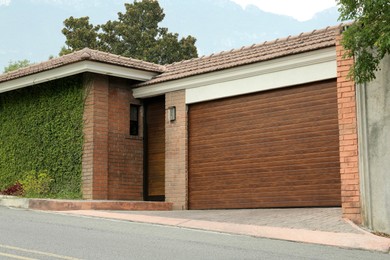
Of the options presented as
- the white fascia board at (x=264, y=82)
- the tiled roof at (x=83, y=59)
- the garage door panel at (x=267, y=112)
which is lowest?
the garage door panel at (x=267, y=112)

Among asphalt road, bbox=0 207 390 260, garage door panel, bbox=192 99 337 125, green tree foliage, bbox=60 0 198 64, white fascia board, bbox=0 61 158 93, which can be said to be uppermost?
green tree foliage, bbox=60 0 198 64

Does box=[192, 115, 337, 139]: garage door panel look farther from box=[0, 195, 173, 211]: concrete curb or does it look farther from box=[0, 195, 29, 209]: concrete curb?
box=[0, 195, 29, 209]: concrete curb

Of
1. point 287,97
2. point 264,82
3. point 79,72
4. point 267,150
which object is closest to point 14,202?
point 79,72

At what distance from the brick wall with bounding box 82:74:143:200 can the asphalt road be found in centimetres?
591

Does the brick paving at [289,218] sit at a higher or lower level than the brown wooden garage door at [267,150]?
lower

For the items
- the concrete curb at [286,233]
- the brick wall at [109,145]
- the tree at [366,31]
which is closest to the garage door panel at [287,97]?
the brick wall at [109,145]

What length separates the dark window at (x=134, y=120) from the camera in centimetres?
1959

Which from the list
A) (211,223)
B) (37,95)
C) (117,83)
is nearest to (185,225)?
(211,223)

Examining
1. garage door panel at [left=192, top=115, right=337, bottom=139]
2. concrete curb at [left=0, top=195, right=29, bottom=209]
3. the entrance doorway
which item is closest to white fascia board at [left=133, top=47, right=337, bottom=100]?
garage door panel at [left=192, top=115, right=337, bottom=139]

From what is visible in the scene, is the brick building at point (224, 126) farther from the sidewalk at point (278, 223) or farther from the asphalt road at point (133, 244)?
the asphalt road at point (133, 244)

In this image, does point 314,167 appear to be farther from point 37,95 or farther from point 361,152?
point 37,95

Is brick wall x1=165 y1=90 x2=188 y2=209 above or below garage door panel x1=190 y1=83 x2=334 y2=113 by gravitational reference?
below

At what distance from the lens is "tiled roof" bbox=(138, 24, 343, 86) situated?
49.9 feet

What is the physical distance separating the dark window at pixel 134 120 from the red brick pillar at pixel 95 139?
1.16 m
